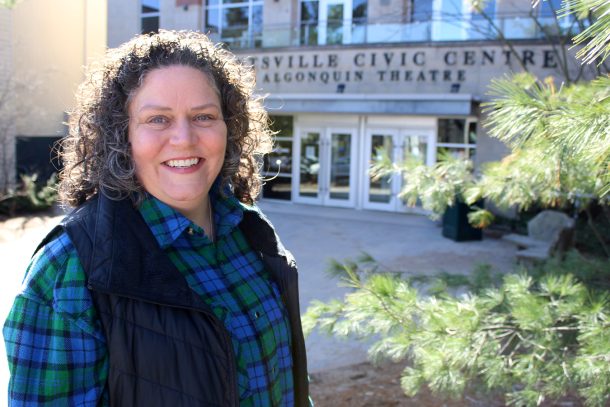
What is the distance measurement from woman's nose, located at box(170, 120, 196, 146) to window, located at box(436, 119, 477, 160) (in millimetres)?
14406

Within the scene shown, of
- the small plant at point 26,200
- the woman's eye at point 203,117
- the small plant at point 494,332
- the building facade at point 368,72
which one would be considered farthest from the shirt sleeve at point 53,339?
the building facade at point 368,72

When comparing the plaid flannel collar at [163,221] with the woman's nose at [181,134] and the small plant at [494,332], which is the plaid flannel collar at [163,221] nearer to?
the woman's nose at [181,134]

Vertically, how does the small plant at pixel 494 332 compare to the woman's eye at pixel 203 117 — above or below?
below

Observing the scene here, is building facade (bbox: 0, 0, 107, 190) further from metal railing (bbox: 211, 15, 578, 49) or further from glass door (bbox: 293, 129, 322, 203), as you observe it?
glass door (bbox: 293, 129, 322, 203)

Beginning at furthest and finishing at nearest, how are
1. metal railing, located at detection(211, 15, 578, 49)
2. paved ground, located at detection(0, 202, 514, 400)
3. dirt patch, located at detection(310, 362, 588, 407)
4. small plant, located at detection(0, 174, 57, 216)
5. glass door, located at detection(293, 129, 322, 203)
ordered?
glass door, located at detection(293, 129, 322, 203) < metal railing, located at detection(211, 15, 578, 49) < small plant, located at detection(0, 174, 57, 216) < paved ground, located at detection(0, 202, 514, 400) < dirt patch, located at detection(310, 362, 588, 407)

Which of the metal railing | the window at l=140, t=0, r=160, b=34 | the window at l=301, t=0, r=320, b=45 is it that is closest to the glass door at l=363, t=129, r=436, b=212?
the metal railing

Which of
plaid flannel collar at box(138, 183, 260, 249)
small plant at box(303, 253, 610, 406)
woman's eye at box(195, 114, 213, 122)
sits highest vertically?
woman's eye at box(195, 114, 213, 122)

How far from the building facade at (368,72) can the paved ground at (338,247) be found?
1.33 m

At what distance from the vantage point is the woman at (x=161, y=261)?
4.77ft

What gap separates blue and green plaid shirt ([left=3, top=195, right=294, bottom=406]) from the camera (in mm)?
1424

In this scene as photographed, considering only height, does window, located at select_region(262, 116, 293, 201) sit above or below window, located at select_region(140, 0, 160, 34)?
below

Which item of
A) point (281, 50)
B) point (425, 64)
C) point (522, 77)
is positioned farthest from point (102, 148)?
point (281, 50)

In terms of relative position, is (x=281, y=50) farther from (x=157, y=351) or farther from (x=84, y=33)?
(x=157, y=351)

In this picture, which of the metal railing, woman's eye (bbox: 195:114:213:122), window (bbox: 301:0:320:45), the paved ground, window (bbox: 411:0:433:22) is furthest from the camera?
window (bbox: 301:0:320:45)
